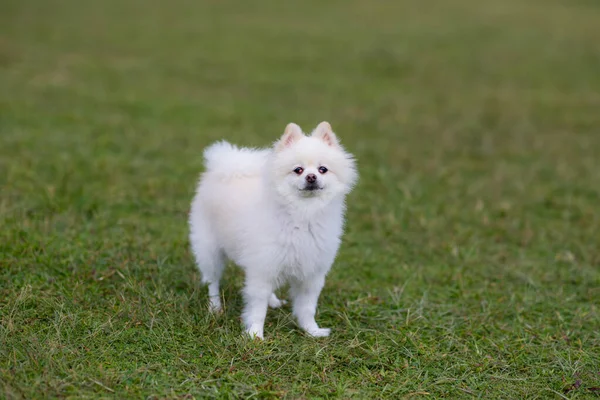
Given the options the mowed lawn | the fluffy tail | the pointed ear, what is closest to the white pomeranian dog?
the pointed ear

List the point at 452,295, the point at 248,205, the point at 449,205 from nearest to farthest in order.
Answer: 1. the point at 248,205
2. the point at 452,295
3. the point at 449,205

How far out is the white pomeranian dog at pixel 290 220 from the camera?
409 centimetres

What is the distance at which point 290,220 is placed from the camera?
4.12 m

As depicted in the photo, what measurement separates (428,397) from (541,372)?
0.81m

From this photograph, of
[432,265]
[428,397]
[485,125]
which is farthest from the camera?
[485,125]

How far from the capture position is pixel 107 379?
11.5 feet

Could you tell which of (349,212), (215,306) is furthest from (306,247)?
(349,212)

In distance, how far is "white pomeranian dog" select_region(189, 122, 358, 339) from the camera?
13.4 ft

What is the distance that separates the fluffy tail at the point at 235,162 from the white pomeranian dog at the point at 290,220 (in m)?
0.11

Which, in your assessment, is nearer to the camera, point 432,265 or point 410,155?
point 432,265

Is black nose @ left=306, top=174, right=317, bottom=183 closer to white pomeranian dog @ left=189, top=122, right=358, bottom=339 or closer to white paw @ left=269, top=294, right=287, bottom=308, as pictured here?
white pomeranian dog @ left=189, top=122, right=358, bottom=339

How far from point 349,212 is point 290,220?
107 inches

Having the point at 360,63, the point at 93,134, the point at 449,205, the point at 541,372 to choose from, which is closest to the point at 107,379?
the point at 541,372

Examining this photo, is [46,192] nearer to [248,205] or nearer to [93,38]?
[248,205]
